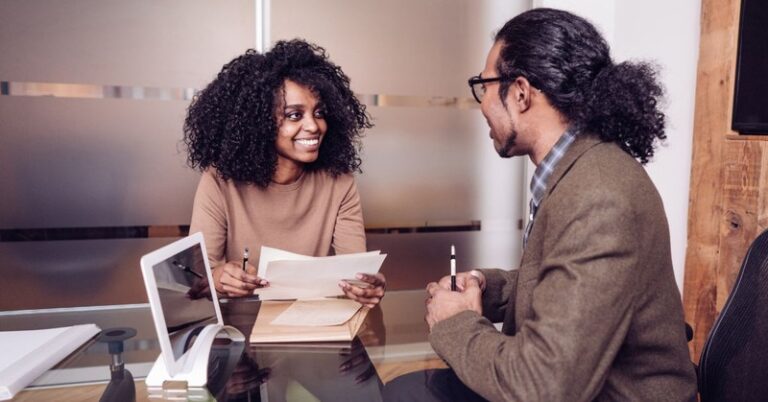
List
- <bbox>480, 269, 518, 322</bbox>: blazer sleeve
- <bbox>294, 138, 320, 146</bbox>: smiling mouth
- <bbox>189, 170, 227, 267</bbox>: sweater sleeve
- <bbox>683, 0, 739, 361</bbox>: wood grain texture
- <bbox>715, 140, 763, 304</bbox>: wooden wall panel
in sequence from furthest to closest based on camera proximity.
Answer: <bbox>683, 0, 739, 361</bbox>: wood grain texture
<bbox>715, 140, 763, 304</bbox>: wooden wall panel
<bbox>294, 138, 320, 146</bbox>: smiling mouth
<bbox>189, 170, 227, 267</bbox>: sweater sleeve
<bbox>480, 269, 518, 322</bbox>: blazer sleeve

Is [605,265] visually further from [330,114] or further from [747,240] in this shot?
[747,240]

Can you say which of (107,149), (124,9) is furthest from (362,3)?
(107,149)

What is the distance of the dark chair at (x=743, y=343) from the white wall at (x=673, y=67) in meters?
1.44

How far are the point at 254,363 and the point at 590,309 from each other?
647mm

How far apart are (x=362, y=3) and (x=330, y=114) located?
695 millimetres

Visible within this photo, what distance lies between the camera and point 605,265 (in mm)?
771

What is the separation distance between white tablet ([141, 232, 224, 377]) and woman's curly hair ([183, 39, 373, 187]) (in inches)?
29.7

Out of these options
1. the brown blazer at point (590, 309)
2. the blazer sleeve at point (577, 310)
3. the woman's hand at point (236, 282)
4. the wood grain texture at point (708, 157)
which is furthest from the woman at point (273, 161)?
the wood grain texture at point (708, 157)

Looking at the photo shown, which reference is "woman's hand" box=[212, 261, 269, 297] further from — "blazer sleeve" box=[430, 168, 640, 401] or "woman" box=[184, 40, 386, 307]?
"blazer sleeve" box=[430, 168, 640, 401]

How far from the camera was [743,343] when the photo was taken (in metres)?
1.00

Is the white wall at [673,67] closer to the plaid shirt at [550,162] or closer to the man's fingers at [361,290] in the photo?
the plaid shirt at [550,162]

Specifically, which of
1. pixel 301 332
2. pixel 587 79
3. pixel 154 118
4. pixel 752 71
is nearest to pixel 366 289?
pixel 301 332

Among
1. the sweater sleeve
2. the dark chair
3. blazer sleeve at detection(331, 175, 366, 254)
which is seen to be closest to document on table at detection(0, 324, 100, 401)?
the sweater sleeve

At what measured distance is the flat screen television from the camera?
189 cm
